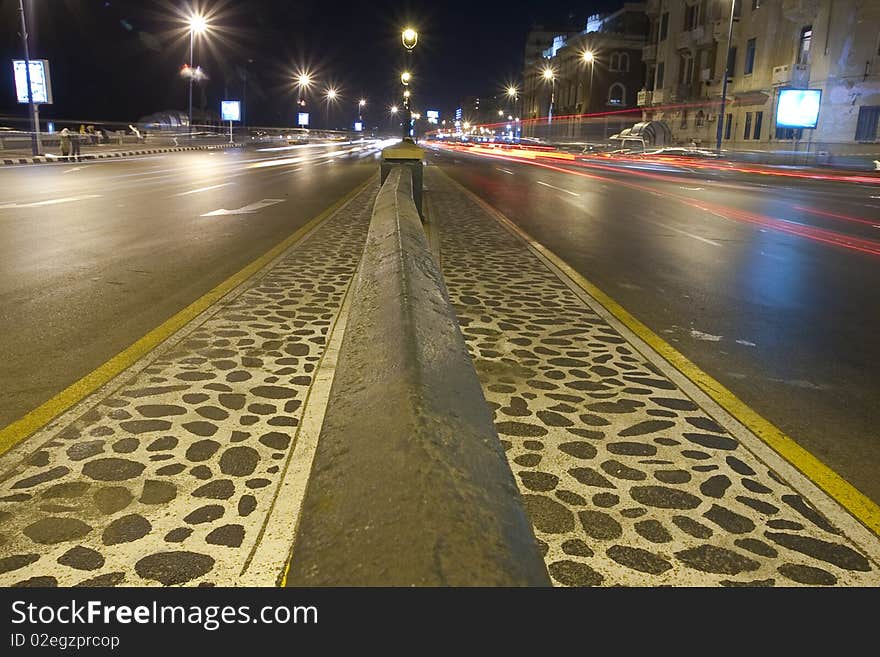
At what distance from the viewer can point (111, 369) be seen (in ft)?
16.0

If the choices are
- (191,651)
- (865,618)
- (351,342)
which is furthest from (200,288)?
(865,618)

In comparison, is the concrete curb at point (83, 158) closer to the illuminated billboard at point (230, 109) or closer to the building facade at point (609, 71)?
the illuminated billboard at point (230, 109)

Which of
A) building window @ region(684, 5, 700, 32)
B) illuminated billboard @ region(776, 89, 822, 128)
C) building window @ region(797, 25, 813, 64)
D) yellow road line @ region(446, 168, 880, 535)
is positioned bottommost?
yellow road line @ region(446, 168, 880, 535)

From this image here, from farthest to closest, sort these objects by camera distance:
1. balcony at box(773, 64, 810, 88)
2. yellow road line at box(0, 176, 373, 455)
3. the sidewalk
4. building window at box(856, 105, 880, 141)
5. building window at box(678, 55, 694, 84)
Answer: building window at box(678, 55, 694, 84)
balcony at box(773, 64, 810, 88)
building window at box(856, 105, 880, 141)
the sidewalk
yellow road line at box(0, 176, 373, 455)

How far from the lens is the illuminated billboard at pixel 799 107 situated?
3969 centimetres

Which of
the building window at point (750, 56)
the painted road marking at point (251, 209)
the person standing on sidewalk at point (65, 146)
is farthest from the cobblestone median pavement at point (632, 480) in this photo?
the building window at point (750, 56)

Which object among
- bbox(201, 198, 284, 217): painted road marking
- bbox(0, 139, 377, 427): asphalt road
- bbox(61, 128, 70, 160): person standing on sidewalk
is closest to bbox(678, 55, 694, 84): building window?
bbox(61, 128, 70, 160): person standing on sidewalk

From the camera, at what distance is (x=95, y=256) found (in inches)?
361

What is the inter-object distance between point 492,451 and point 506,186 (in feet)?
74.7

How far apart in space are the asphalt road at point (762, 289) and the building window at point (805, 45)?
28.5 metres

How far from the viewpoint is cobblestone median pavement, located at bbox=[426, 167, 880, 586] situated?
9.09 feet

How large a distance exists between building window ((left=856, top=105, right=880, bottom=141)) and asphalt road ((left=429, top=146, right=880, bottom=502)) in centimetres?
2387

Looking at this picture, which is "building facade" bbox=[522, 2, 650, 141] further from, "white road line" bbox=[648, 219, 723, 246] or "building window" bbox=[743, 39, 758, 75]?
"white road line" bbox=[648, 219, 723, 246]

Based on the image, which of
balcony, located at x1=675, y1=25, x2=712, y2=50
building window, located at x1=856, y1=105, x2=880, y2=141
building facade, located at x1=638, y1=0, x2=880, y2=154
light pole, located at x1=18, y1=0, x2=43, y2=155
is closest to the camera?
light pole, located at x1=18, y1=0, x2=43, y2=155
